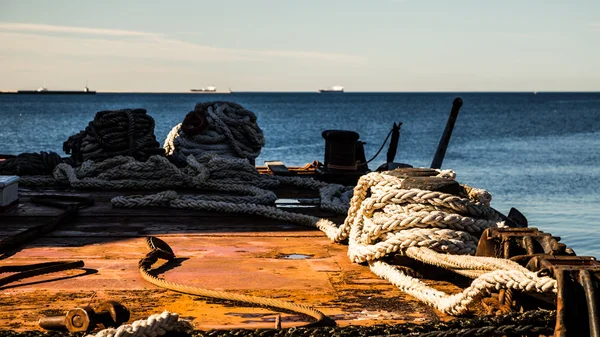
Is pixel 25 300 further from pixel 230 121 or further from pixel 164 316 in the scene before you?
pixel 230 121

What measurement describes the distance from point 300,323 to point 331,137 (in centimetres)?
489

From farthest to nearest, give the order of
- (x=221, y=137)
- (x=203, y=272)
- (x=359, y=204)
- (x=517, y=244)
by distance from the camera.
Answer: (x=221, y=137) → (x=359, y=204) → (x=203, y=272) → (x=517, y=244)

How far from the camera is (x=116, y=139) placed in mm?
7668

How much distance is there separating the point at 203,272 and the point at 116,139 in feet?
13.6

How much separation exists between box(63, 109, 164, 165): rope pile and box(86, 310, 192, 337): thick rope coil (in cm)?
525

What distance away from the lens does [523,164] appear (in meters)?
30.1

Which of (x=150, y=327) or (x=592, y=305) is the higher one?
(x=592, y=305)

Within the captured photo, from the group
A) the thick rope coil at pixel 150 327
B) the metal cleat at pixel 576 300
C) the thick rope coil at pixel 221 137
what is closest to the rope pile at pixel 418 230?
the metal cleat at pixel 576 300

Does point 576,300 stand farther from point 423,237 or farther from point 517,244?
point 423,237

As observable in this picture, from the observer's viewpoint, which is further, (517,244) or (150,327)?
(517,244)

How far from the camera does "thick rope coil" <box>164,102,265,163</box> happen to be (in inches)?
315

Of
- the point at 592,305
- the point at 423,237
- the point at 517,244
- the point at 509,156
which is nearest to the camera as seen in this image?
the point at 592,305

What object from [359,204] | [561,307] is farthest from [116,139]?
[561,307]

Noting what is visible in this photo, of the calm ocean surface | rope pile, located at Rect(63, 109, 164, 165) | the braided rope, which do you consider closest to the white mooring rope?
the braided rope
